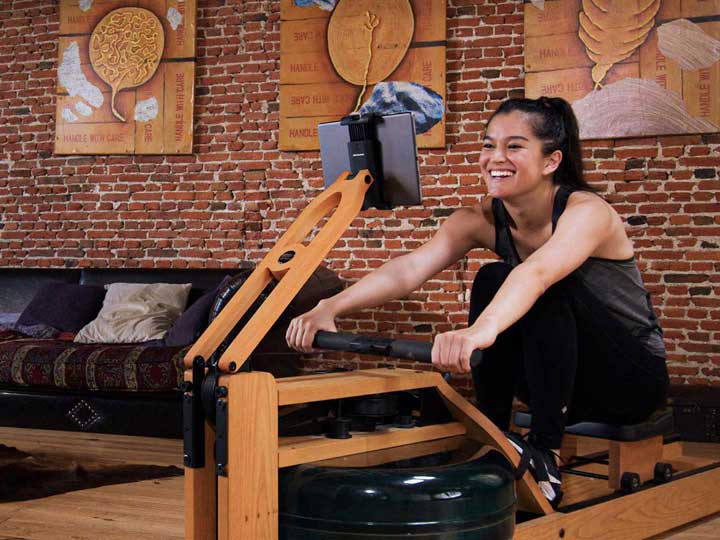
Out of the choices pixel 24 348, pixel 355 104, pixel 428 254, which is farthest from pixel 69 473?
pixel 355 104

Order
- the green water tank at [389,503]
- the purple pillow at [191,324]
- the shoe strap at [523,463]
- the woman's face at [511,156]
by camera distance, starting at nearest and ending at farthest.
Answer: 1. the green water tank at [389,503]
2. the shoe strap at [523,463]
3. the woman's face at [511,156]
4. the purple pillow at [191,324]

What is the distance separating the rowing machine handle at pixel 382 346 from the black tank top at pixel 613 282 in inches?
28.1

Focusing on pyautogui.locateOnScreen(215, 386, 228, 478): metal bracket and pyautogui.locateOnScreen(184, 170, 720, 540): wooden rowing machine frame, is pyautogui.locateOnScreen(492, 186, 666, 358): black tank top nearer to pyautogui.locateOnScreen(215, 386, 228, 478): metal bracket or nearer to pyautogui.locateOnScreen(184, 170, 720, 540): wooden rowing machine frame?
pyautogui.locateOnScreen(184, 170, 720, 540): wooden rowing machine frame

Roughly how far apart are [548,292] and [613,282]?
310mm

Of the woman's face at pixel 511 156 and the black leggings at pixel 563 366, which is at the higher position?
the woman's face at pixel 511 156

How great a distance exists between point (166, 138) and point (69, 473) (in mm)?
2867

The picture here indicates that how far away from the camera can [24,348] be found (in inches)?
170

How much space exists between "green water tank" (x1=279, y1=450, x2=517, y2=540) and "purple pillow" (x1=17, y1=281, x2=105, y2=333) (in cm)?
364

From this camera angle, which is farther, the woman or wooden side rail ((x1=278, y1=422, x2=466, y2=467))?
the woman

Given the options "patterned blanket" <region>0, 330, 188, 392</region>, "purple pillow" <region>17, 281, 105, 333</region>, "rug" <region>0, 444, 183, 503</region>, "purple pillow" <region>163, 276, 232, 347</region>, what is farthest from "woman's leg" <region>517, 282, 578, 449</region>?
"purple pillow" <region>17, 281, 105, 333</region>

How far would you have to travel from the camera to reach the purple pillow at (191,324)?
4.28 metres

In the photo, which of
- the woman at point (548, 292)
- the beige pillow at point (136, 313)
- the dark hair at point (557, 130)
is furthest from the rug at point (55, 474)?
the dark hair at point (557, 130)

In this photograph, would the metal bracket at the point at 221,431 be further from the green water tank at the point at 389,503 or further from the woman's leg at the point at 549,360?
the woman's leg at the point at 549,360

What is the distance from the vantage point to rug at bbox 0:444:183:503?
9.77 ft
